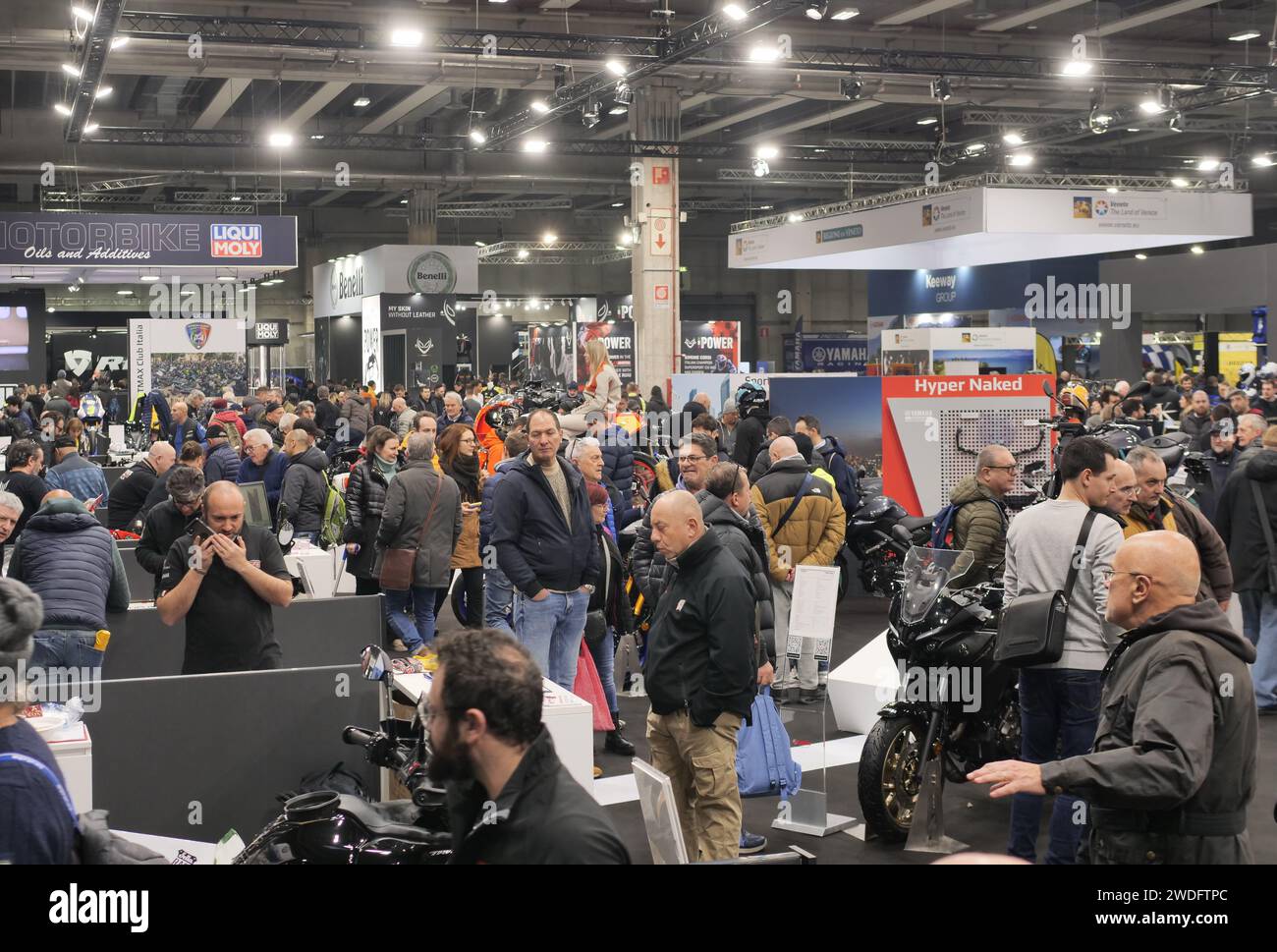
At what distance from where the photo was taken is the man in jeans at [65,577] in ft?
16.5

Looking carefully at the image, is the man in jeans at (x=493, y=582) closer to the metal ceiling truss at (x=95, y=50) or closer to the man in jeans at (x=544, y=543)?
the man in jeans at (x=544, y=543)

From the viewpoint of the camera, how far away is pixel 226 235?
1811 centimetres

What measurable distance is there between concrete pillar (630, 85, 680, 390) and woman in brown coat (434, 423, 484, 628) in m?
11.5

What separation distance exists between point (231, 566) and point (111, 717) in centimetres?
68

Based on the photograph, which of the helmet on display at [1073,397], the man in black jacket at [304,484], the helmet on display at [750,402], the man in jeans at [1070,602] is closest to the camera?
the man in jeans at [1070,602]

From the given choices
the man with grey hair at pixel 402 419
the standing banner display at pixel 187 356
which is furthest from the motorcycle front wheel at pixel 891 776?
the standing banner display at pixel 187 356

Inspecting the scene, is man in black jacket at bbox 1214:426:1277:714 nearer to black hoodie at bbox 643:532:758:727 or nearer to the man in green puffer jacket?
the man in green puffer jacket

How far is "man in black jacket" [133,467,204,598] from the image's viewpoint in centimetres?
560

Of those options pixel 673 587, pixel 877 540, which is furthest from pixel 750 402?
pixel 673 587

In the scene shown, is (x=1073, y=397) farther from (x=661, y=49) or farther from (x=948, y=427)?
(x=661, y=49)

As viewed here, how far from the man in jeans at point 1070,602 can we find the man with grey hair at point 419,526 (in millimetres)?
3774

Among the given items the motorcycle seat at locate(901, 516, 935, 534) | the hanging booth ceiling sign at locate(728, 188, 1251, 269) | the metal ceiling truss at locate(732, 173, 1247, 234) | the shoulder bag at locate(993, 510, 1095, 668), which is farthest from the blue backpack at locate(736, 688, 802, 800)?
the metal ceiling truss at locate(732, 173, 1247, 234)
